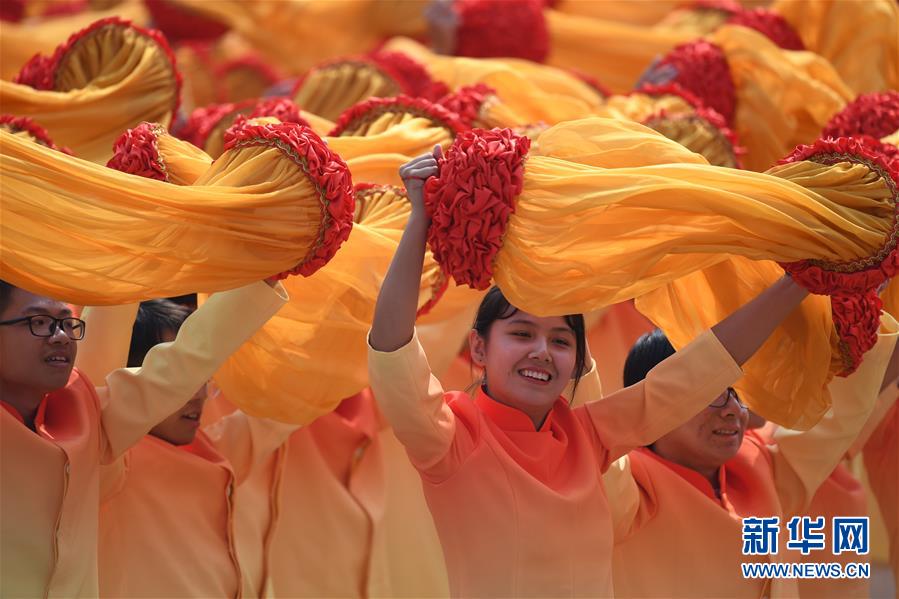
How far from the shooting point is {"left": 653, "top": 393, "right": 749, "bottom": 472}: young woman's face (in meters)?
2.76

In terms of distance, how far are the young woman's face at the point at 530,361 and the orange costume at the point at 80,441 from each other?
1.20 feet

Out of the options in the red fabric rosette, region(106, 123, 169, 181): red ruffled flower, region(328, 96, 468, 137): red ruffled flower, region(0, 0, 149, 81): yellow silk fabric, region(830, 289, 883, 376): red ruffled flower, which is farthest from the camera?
region(0, 0, 149, 81): yellow silk fabric

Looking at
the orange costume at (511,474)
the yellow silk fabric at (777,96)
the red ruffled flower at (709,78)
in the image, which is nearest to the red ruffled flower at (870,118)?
the yellow silk fabric at (777,96)

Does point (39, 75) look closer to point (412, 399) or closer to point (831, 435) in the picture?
point (412, 399)

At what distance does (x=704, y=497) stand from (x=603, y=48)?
332 cm

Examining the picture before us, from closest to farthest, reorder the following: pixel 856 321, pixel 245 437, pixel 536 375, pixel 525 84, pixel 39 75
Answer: pixel 536 375 < pixel 856 321 < pixel 245 437 < pixel 39 75 < pixel 525 84

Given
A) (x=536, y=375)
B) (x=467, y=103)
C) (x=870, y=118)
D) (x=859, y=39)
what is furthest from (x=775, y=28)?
(x=536, y=375)

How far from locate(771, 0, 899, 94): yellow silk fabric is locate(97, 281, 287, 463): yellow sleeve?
2.68 m

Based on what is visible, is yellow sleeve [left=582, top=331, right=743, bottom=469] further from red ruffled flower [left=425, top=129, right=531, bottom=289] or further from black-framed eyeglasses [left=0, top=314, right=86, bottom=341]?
black-framed eyeglasses [left=0, top=314, right=86, bottom=341]

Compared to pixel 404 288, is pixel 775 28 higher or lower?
lower

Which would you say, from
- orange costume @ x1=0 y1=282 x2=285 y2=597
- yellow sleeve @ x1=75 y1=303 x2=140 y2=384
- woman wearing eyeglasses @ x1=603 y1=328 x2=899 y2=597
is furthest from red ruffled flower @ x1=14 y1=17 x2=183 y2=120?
woman wearing eyeglasses @ x1=603 y1=328 x2=899 y2=597

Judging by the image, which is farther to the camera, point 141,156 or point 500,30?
point 500,30

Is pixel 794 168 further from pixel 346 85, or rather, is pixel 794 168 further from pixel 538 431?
pixel 346 85

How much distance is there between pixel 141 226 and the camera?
2195mm
